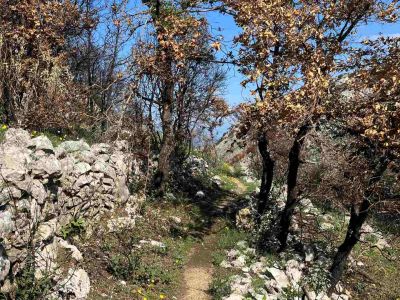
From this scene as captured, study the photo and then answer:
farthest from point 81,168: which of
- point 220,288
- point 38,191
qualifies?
point 220,288

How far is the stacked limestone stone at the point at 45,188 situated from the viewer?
22.2 ft

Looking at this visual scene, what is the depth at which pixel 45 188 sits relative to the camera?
8102 millimetres

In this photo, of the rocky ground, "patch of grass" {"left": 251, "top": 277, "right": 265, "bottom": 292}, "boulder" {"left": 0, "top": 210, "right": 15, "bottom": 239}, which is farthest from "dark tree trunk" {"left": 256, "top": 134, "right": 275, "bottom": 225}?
"boulder" {"left": 0, "top": 210, "right": 15, "bottom": 239}

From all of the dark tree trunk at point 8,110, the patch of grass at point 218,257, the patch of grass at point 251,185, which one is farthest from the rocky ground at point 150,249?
the patch of grass at point 251,185

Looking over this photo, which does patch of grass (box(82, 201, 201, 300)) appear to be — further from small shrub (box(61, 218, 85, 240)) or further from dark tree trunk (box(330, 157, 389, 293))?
dark tree trunk (box(330, 157, 389, 293))

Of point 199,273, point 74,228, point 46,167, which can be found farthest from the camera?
point 199,273

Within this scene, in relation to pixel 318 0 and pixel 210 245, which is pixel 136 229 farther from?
pixel 318 0

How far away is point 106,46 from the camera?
66.4 feet

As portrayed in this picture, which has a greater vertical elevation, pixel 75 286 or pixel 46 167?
pixel 46 167

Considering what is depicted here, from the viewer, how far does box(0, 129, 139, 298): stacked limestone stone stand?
6.76 metres

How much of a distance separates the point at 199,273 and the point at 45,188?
4.18 meters

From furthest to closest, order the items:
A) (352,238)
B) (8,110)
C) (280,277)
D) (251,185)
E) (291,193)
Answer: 1. (251,185)
2. (291,193)
3. (8,110)
4. (352,238)
5. (280,277)

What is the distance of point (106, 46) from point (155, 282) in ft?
44.9

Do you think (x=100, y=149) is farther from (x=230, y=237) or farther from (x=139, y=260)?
(x=230, y=237)
